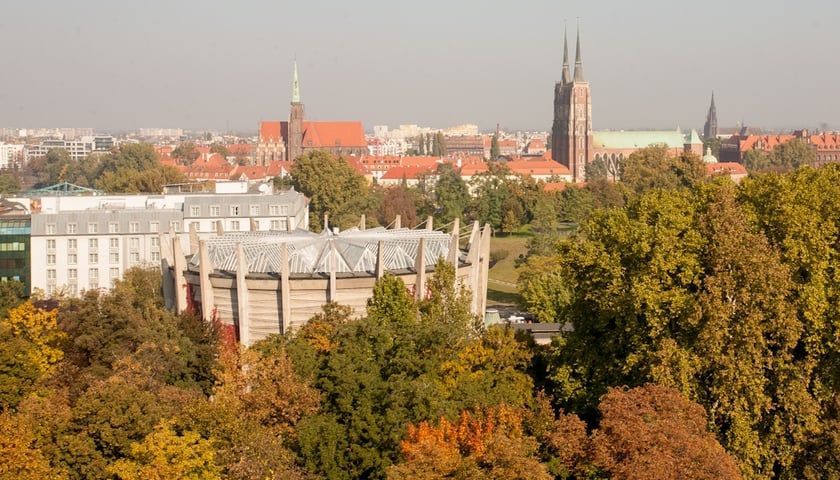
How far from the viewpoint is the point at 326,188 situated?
106438mm

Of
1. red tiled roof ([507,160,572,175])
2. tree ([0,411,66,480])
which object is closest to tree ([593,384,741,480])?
tree ([0,411,66,480])

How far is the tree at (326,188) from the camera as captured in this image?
106 meters

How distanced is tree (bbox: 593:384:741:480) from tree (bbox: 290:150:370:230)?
249 feet

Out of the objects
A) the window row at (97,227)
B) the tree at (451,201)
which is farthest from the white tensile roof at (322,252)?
the tree at (451,201)

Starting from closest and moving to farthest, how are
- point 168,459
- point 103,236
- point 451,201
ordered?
point 168,459
point 103,236
point 451,201

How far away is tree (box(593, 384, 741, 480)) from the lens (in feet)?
86.4

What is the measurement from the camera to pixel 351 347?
3397cm

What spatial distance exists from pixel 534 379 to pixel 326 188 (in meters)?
71.7

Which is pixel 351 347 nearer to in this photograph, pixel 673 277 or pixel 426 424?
pixel 426 424

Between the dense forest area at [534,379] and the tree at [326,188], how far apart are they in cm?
6725

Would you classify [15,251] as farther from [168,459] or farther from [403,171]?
[403,171]

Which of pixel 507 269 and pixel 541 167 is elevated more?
pixel 541 167

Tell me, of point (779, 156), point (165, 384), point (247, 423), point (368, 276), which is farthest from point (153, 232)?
point (779, 156)

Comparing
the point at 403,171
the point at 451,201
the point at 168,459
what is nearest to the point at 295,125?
the point at 403,171
